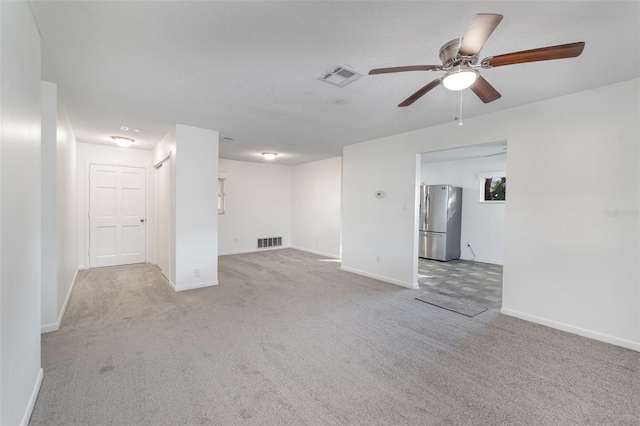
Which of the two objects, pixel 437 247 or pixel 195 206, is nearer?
pixel 195 206

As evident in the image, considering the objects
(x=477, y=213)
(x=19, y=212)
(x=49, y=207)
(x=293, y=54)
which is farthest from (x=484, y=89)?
(x=477, y=213)

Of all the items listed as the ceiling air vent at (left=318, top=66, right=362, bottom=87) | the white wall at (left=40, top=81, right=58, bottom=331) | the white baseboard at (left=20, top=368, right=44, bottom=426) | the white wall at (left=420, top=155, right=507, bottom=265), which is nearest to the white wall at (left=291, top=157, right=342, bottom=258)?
the white wall at (left=420, top=155, right=507, bottom=265)

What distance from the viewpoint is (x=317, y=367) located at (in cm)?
233

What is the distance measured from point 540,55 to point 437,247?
18.3 ft

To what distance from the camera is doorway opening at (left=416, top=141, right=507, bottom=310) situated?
5.74 metres

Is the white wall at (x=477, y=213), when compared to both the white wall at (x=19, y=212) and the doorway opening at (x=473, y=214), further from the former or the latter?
the white wall at (x=19, y=212)

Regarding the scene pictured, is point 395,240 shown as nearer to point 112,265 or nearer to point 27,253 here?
point 27,253

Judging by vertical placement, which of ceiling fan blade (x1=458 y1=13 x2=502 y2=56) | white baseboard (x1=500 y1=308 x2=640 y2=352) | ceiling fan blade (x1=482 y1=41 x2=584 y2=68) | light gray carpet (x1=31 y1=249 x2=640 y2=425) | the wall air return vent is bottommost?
light gray carpet (x1=31 y1=249 x2=640 y2=425)

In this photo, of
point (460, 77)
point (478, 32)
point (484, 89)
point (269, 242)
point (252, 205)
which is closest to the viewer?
point (478, 32)

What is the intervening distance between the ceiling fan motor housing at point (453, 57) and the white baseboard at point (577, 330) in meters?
2.98

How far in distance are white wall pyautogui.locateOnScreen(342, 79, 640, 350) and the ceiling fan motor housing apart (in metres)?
2.04

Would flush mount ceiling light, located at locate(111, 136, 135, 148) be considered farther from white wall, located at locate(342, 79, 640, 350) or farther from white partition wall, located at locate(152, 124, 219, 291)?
white wall, located at locate(342, 79, 640, 350)

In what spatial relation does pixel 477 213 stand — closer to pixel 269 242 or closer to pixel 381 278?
pixel 381 278

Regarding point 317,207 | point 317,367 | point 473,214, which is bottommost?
Answer: point 317,367
